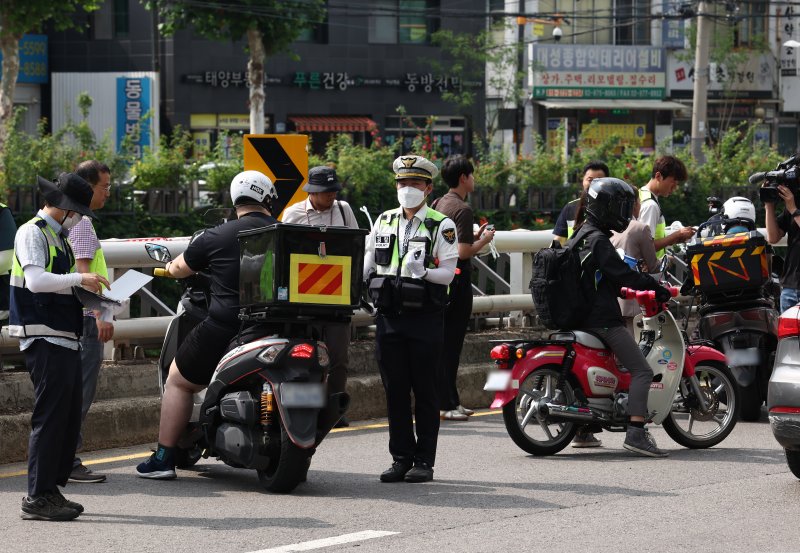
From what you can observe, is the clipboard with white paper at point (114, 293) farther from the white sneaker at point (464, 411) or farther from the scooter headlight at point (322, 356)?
the white sneaker at point (464, 411)

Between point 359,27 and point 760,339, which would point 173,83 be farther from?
point 760,339

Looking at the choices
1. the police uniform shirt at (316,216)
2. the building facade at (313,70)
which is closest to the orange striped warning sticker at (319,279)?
the police uniform shirt at (316,216)

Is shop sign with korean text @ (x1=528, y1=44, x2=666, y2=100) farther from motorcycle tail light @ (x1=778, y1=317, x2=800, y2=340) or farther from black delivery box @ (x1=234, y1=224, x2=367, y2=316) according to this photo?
black delivery box @ (x1=234, y1=224, x2=367, y2=316)

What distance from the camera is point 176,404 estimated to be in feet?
27.2

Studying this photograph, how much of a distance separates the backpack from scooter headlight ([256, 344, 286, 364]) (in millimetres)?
2137

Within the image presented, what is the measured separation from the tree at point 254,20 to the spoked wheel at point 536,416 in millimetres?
24528

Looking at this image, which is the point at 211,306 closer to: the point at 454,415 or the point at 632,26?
the point at 454,415

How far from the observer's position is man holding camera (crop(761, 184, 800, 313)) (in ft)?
35.2

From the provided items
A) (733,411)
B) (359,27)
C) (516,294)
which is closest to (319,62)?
(359,27)

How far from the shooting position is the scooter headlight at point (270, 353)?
25.5 feet

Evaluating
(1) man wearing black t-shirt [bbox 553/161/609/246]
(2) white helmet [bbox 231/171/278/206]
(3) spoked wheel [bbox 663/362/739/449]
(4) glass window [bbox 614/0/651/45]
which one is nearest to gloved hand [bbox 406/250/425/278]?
(2) white helmet [bbox 231/171/278/206]

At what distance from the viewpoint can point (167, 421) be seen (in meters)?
8.30

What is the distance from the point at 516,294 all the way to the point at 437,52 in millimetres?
36683

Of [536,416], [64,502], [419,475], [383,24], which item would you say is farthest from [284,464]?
[383,24]
